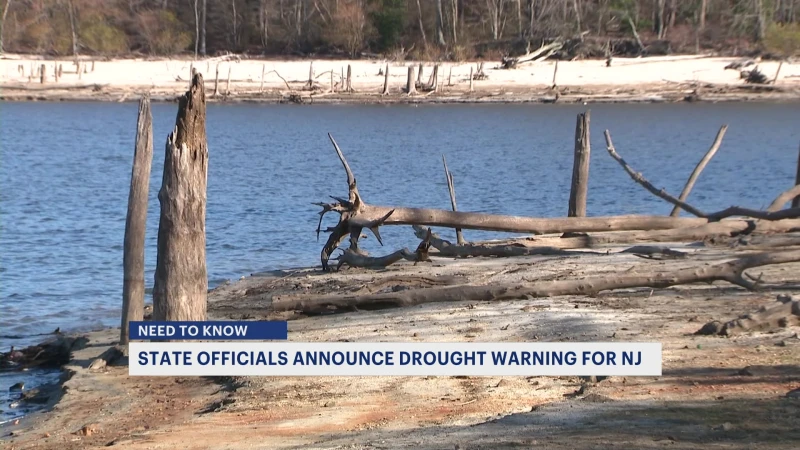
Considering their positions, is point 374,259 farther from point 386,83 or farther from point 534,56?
point 534,56

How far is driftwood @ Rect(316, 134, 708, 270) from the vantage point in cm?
1324

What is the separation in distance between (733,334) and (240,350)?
404 cm

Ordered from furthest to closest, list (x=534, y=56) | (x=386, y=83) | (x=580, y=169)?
1. (x=534, y=56)
2. (x=386, y=83)
3. (x=580, y=169)

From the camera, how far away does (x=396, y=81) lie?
55406 millimetres

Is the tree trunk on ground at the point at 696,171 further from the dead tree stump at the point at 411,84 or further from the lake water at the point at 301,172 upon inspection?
the dead tree stump at the point at 411,84

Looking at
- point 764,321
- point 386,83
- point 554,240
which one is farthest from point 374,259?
point 386,83

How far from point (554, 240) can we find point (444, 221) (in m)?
1.83

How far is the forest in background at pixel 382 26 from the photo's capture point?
2339 inches

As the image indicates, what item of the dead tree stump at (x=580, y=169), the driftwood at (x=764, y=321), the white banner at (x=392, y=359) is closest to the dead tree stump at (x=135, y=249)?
the white banner at (x=392, y=359)

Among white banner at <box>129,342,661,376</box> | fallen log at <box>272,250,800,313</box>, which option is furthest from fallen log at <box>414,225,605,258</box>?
white banner at <box>129,342,661,376</box>

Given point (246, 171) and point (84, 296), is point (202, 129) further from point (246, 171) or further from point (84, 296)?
point (246, 171)

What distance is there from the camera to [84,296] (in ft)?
55.4

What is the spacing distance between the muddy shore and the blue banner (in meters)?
0.27

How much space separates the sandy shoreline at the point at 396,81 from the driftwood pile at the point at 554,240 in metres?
35.8
